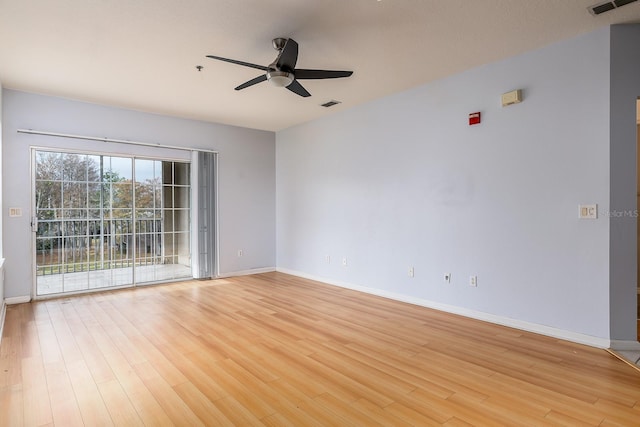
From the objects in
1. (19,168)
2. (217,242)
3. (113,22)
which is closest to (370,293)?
(217,242)

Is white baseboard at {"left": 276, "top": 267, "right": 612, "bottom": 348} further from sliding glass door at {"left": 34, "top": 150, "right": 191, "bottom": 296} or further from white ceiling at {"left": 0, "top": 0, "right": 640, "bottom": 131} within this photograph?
sliding glass door at {"left": 34, "top": 150, "right": 191, "bottom": 296}

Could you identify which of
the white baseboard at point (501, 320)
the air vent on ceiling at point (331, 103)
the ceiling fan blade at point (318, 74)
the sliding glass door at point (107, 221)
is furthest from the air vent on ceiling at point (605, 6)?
the sliding glass door at point (107, 221)

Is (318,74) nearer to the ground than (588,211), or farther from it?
farther from it

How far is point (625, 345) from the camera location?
2957mm

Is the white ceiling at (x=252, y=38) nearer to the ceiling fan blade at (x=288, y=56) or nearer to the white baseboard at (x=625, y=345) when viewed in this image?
the ceiling fan blade at (x=288, y=56)

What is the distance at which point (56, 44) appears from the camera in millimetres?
3258

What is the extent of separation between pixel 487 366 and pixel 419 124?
2.98 meters

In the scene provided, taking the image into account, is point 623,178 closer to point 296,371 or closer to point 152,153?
point 296,371

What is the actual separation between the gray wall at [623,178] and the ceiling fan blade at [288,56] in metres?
2.82

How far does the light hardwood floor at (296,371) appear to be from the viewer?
2.07m

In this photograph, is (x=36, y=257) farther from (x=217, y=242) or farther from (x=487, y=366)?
(x=487, y=366)

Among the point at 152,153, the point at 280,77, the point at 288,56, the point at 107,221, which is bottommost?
the point at 107,221

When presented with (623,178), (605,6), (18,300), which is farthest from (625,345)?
(18,300)

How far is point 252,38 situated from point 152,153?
337cm
